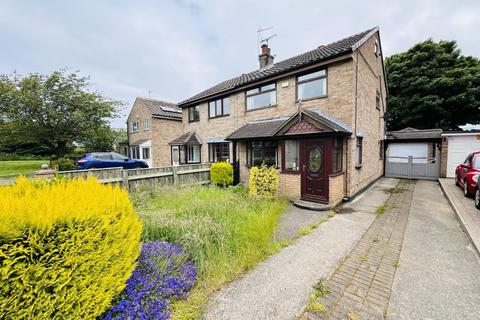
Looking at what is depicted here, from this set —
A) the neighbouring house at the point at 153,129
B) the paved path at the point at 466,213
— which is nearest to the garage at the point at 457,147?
the paved path at the point at 466,213

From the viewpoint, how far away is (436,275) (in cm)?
325

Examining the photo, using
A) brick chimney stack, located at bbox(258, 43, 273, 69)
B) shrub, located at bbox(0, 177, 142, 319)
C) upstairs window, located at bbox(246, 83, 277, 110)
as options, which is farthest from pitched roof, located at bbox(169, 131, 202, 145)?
shrub, located at bbox(0, 177, 142, 319)

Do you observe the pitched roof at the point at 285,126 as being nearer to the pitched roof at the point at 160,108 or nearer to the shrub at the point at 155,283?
the shrub at the point at 155,283

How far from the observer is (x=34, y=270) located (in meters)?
1.60

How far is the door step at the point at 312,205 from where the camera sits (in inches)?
268

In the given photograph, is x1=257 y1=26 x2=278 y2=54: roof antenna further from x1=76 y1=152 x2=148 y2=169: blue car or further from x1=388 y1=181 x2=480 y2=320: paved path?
x1=388 y1=181 x2=480 y2=320: paved path

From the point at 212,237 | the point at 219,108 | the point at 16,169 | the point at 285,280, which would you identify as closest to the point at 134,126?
the point at 16,169

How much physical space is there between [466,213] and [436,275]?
450 centimetres

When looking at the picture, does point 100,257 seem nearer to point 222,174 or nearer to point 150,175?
point 150,175

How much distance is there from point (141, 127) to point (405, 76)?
1236 inches

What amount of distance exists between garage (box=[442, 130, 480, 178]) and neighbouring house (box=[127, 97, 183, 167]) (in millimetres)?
21068

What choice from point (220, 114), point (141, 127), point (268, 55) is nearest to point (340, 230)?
point (220, 114)

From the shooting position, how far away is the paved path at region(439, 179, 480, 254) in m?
4.49

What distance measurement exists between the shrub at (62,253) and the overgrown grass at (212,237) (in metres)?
1.00
